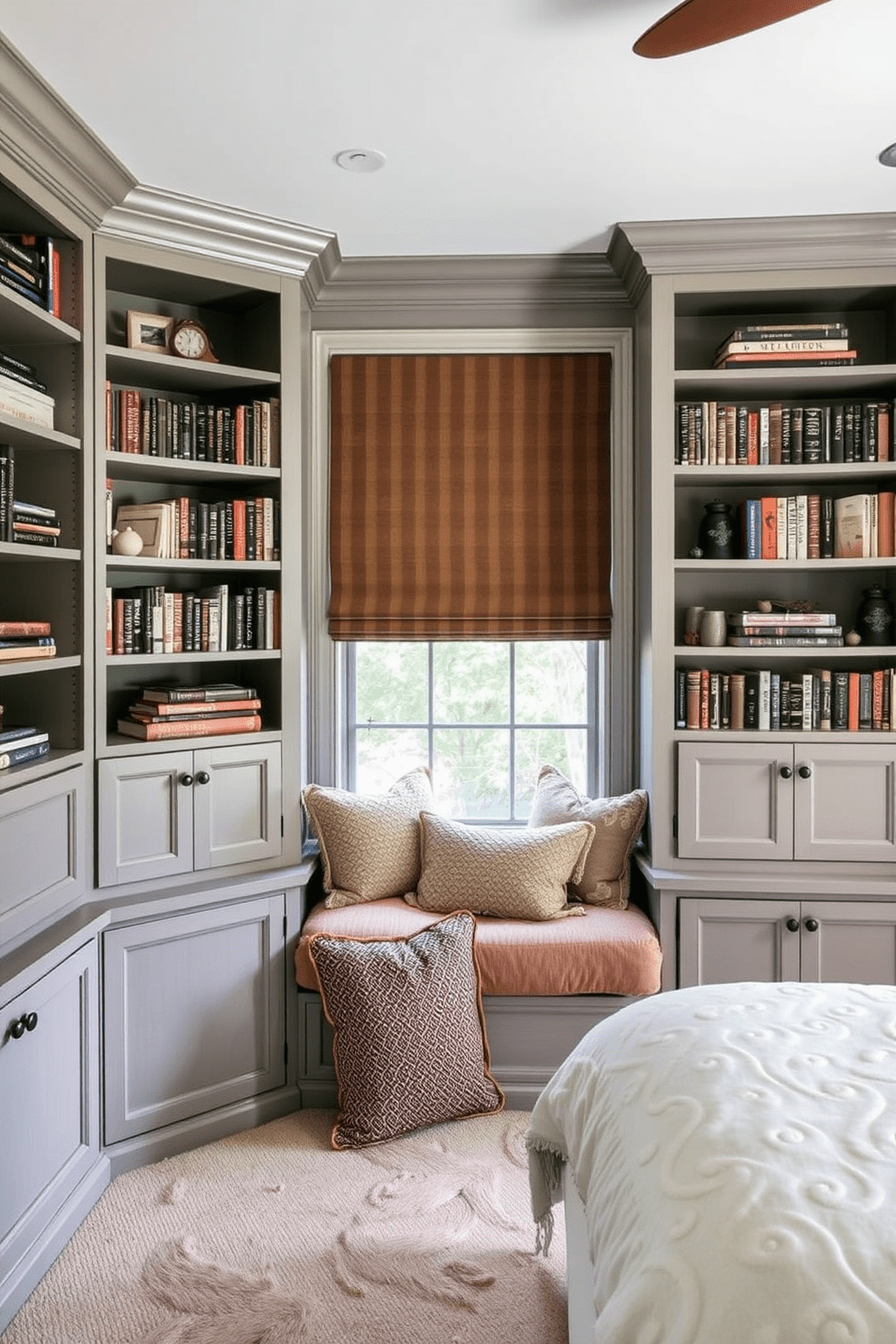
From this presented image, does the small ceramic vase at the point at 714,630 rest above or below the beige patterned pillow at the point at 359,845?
above

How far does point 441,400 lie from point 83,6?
68.5 inches

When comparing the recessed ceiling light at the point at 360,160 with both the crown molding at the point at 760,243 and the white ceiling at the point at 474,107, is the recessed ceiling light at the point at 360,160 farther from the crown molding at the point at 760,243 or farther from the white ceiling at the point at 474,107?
the crown molding at the point at 760,243

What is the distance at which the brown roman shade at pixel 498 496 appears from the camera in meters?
3.43

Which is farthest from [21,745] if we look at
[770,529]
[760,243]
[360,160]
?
[760,243]

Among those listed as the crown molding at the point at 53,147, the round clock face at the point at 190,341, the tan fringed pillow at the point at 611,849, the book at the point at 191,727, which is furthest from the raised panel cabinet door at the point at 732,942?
the crown molding at the point at 53,147

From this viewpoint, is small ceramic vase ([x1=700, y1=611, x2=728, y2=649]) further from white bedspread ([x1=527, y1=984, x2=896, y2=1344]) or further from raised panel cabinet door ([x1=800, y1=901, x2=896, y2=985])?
white bedspread ([x1=527, y1=984, x2=896, y2=1344])

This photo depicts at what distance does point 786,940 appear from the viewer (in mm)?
2965

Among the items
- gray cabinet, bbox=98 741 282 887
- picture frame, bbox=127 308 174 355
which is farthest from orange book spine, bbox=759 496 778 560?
picture frame, bbox=127 308 174 355

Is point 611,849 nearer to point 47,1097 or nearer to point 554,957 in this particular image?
point 554,957

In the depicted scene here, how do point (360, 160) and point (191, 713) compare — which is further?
point (191, 713)

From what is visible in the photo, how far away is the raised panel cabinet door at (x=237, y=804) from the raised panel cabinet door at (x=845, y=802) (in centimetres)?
161

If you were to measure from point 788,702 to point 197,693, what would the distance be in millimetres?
1838

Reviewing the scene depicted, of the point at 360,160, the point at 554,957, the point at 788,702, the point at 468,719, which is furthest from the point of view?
the point at 468,719

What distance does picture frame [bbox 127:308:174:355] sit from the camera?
2902mm
